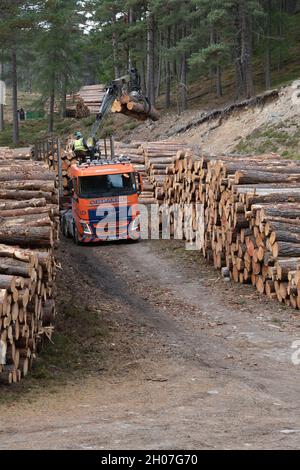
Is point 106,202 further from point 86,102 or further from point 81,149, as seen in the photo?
point 86,102

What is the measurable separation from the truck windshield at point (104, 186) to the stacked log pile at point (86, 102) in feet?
135

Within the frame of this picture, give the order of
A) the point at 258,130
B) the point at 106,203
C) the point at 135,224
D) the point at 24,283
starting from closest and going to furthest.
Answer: the point at 24,283
the point at 106,203
the point at 135,224
the point at 258,130

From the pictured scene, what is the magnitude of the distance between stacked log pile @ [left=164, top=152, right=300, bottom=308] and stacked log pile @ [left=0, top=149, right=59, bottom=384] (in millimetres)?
4584

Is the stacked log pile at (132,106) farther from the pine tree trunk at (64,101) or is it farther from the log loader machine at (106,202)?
the pine tree trunk at (64,101)

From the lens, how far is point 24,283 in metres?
10.6

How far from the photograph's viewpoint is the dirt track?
8.15 metres

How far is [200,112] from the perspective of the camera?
167 ft

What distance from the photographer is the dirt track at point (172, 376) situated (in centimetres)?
815

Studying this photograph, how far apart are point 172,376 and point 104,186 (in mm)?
13402

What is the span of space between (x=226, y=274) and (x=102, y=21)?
150 ft

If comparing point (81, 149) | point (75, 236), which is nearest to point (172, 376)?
point (75, 236)

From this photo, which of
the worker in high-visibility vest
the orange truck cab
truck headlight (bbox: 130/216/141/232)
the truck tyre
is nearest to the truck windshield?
the orange truck cab

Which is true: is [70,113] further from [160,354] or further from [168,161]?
[160,354]

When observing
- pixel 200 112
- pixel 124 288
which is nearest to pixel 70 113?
pixel 200 112
